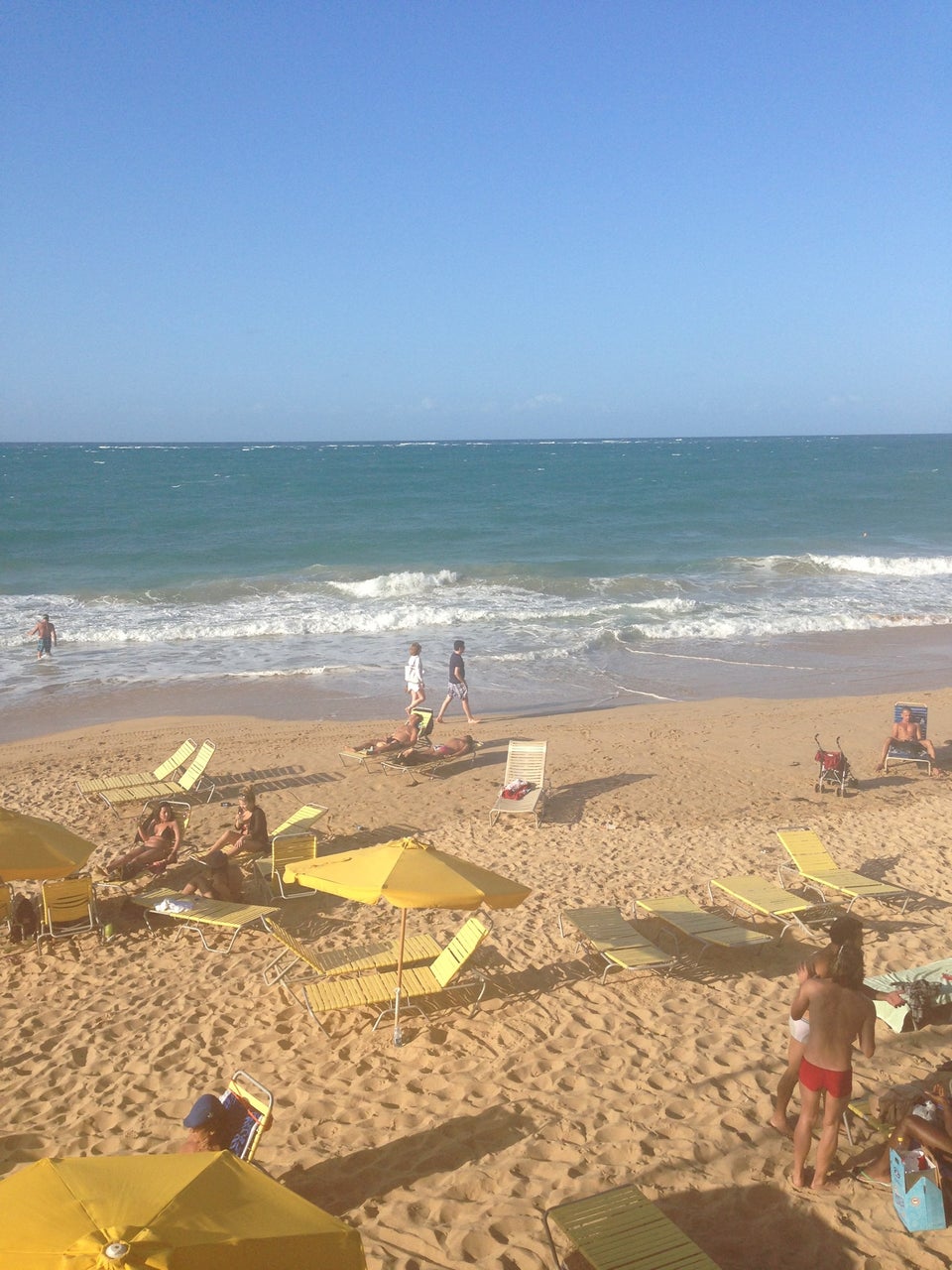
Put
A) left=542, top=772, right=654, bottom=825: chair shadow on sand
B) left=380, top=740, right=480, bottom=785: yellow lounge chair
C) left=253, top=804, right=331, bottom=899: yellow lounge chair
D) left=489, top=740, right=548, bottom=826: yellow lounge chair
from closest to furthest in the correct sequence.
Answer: left=253, top=804, right=331, bottom=899: yellow lounge chair, left=489, top=740, right=548, bottom=826: yellow lounge chair, left=542, top=772, right=654, bottom=825: chair shadow on sand, left=380, top=740, right=480, bottom=785: yellow lounge chair

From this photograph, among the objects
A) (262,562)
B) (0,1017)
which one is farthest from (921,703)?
(262,562)

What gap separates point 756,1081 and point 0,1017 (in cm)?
511

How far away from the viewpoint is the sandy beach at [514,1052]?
15.4 ft

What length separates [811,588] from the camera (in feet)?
99.3

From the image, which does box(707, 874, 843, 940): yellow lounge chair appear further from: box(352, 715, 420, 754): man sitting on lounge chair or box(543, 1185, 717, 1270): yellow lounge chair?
box(352, 715, 420, 754): man sitting on lounge chair

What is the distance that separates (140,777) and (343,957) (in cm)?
607

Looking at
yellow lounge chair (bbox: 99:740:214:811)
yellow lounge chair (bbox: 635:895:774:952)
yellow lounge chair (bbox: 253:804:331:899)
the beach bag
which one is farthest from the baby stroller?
the beach bag

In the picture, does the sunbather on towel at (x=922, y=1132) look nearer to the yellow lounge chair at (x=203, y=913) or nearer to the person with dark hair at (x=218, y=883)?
the yellow lounge chair at (x=203, y=913)

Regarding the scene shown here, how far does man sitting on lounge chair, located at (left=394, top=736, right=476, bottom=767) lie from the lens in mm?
13047

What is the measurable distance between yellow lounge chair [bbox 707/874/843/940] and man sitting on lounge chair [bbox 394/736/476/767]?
204 inches

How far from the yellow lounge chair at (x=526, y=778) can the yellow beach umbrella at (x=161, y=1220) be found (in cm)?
772

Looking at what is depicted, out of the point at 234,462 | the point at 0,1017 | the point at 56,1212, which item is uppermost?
the point at 234,462

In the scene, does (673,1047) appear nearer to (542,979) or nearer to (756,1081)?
(756,1081)

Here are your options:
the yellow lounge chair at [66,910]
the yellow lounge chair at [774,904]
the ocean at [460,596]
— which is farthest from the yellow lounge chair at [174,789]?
the yellow lounge chair at [774,904]
